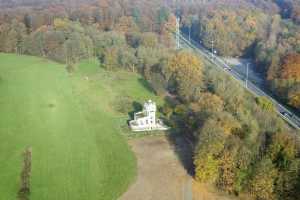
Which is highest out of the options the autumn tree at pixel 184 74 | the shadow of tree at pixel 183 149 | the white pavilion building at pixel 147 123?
the autumn tree at pixel 184 74

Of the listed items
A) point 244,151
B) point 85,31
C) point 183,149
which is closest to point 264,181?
point 244,151

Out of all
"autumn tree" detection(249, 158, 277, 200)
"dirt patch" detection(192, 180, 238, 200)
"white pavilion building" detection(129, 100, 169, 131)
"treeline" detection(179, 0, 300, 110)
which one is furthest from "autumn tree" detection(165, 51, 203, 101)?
"autumn tree" detection(249, 158, 277, 200)

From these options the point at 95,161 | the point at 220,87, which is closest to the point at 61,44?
the point at 220,87

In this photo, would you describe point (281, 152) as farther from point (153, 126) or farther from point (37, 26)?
point (37, 26)

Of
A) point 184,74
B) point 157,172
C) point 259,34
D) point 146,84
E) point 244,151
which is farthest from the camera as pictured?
point 259,34

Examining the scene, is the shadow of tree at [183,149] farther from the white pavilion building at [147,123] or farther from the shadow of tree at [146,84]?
the shadow of tree at [146,84]

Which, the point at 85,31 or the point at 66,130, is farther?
the point at 85,31

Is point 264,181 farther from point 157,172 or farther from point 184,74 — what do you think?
point 184,74

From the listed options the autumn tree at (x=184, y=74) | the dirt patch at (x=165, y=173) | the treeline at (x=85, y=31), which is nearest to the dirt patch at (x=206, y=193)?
the dirt patch at (x=165, y=173)
